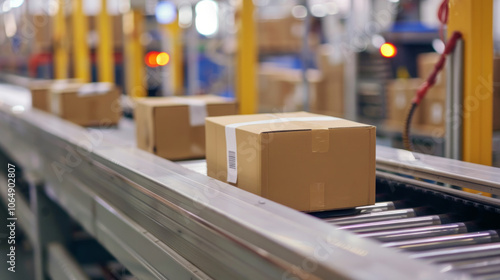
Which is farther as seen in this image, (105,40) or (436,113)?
(105,40)

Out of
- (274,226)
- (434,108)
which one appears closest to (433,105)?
(434,108)

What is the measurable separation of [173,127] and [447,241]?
1296 mm

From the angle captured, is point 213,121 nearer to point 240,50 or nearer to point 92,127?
point 240,50

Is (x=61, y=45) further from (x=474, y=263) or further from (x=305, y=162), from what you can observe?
(x=474, y=263)

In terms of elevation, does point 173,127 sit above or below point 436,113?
above

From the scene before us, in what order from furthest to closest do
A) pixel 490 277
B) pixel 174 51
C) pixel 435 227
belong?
pixel 174 51, pixel 435 227, pixel 490 277

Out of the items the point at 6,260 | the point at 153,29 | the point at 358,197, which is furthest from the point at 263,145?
the point at 153,29

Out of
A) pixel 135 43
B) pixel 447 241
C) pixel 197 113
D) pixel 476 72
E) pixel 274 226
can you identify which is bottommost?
pixel 447 241

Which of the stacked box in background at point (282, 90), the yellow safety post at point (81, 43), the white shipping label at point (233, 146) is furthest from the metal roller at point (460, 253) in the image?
the yellow safety post at point (81, 43)

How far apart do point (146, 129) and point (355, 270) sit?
166 centimetres

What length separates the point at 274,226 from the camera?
1.15m

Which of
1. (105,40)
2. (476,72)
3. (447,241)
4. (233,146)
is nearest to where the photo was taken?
(447,241)

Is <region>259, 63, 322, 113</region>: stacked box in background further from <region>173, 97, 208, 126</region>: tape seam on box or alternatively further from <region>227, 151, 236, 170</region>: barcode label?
<region>227, 151, 236, 170</region>: barcode label

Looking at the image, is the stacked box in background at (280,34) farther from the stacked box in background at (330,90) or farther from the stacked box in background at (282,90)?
the stacked box in background at (330,90)
